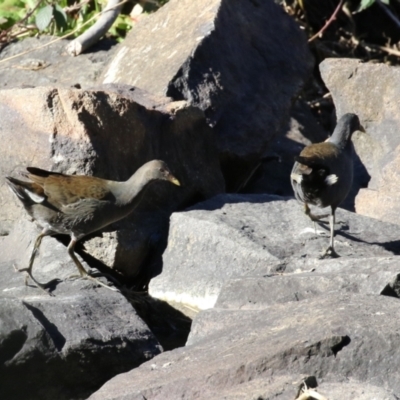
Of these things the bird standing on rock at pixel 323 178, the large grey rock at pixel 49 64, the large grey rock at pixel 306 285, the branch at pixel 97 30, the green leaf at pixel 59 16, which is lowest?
the bird standing on rock at pixel 323 178

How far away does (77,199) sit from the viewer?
17.4ft

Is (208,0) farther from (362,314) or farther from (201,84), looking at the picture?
(362,314)

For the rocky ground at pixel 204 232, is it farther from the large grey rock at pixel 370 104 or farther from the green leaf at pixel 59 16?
the green leaf at pixel 59 16

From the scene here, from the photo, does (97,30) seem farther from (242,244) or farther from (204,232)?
(242,244)

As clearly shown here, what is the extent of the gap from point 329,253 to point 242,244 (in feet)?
1.65

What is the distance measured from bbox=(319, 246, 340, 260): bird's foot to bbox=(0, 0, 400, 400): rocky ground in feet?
0.32

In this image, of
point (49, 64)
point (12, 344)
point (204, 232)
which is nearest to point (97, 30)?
point (49, 64)

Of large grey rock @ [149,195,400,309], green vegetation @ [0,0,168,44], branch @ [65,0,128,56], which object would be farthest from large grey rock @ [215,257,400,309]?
green vegetation @ [0,0,168,44]

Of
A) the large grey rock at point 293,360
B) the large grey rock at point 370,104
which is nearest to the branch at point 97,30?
the large grey rock at point 370,104

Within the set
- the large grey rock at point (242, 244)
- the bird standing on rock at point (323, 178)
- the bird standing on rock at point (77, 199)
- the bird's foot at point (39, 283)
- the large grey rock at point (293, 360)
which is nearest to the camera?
the large grey rock at point (293, 360)

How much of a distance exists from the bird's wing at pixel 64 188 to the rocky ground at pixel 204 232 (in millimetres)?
314

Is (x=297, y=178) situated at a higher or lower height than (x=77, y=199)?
lower

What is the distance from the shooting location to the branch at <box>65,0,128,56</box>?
25.5ft

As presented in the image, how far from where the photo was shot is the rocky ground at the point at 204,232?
3.57 m
